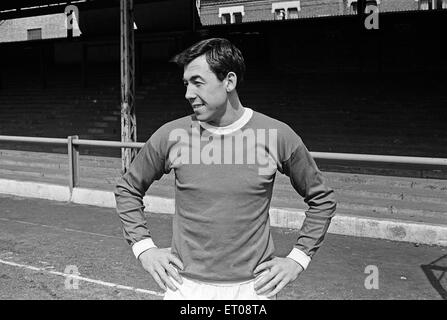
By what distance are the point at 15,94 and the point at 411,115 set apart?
1933cm

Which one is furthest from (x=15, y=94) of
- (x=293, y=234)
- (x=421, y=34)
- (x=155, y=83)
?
(x=293, y=234)

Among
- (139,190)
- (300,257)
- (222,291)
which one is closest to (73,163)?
(139,190)

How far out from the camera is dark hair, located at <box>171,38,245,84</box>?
7.29 feet

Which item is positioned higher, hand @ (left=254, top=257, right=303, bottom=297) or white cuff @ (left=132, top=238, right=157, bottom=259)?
white cuff @ (left=132, top=238, right=157, bottom=259)

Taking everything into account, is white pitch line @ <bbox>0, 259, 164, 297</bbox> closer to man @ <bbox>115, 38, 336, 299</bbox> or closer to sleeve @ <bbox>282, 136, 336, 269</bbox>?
man @ <bbox>115, 38, 336, 299</bbox>

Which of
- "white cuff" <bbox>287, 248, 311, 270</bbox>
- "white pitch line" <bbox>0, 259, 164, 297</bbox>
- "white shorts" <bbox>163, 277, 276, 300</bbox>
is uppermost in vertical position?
"white cuff" <bbox>287, 248, 311, 270</bbox>

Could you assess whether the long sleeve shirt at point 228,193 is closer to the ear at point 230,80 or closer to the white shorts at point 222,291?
the white shorts at point 222,291

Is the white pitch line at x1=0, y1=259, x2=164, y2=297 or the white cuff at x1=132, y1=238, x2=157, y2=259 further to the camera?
the white pitch line at x1=0, y1=259, x2=164, y2=297

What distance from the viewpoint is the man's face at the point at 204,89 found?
2.23 meters

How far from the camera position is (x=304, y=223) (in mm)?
2373

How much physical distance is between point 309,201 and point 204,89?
682 mm

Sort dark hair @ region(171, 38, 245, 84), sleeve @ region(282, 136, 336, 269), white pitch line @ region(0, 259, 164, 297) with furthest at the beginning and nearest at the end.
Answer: white pitch line @ region(0, 259, 164, 297) → sleeve @ region(282, 136, 336, 269) → dark hair @ region(171, 38, 245, 84)

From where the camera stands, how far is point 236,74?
2293 mm

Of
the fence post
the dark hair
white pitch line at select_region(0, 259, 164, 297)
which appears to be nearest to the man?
the dark hair
